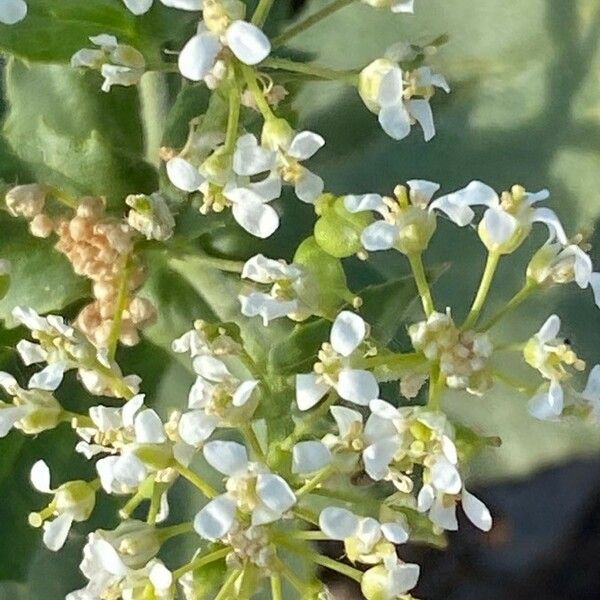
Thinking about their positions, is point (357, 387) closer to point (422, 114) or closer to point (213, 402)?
point (213, 402)

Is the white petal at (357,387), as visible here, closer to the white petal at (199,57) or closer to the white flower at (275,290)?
the white flower at (275,290)

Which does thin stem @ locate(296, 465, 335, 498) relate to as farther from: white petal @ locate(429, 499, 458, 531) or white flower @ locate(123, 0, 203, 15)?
white flower @ locate(123, 0, 203, 15)

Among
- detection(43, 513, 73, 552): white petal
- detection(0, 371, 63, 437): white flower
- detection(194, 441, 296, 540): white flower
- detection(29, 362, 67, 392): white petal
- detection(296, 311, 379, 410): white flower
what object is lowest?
detection(43, 513, 73, 552): white petal

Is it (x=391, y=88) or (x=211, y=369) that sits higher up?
(x=391, y=88)

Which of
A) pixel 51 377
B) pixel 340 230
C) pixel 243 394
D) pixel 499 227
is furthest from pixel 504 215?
pixel 51 377

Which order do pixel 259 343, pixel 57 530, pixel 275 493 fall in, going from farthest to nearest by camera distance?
pixel 259 343 → pixel 57 530 → pixel 275 493

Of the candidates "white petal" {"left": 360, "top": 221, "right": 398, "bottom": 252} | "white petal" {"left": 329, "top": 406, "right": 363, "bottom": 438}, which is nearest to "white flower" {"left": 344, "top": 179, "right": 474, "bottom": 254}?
"white petal" {"left": 360, "top": 221, "right": 398, "bottom": 252}

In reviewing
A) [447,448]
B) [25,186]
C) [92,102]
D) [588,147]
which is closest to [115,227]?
[25,186]
